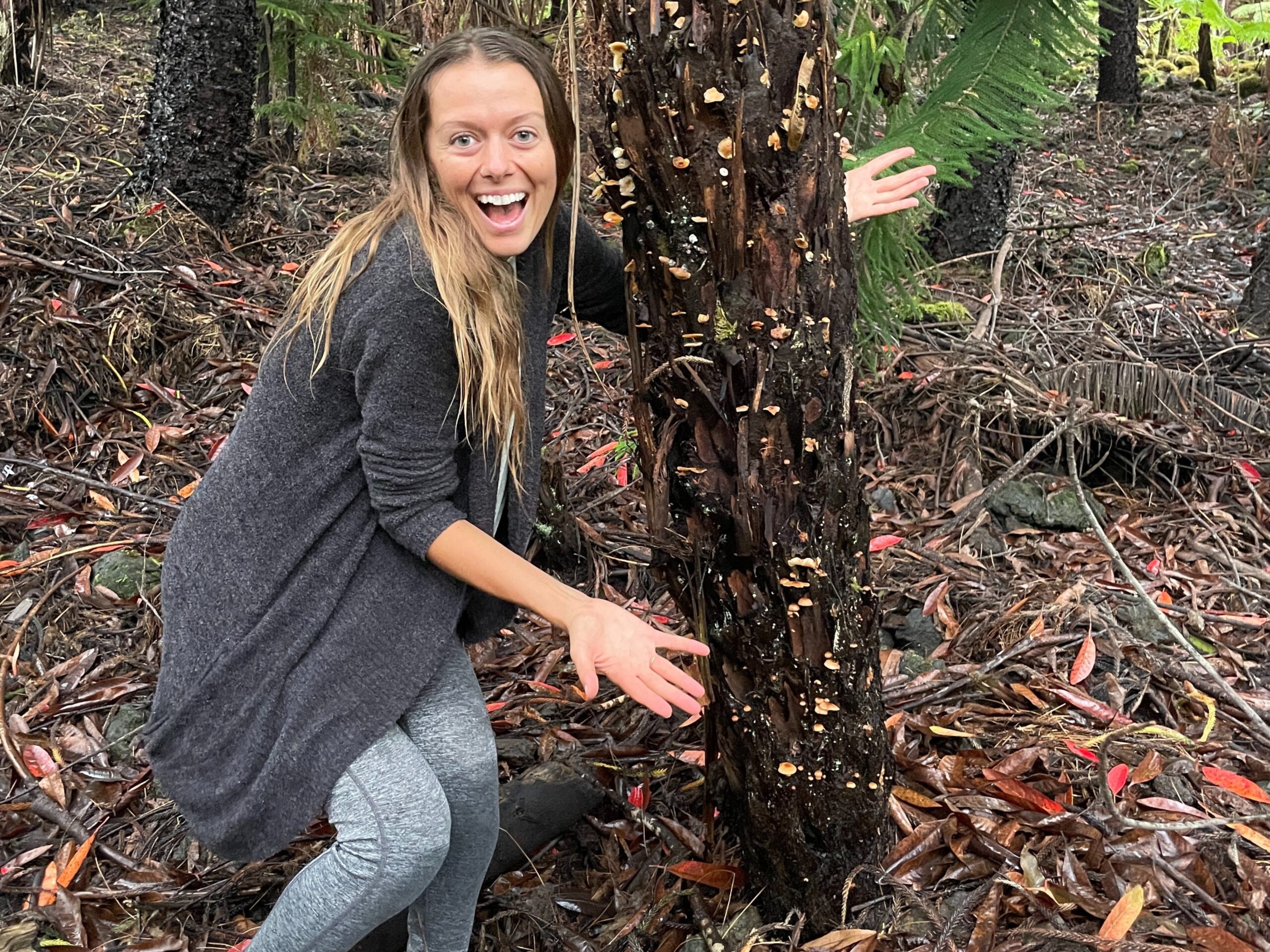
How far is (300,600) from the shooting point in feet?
6.27

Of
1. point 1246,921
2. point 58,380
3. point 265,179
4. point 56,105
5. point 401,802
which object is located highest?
point 56,105

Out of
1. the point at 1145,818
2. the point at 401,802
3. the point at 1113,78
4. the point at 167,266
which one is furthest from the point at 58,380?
the point at 1113,78

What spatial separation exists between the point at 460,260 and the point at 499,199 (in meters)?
→ 0.15

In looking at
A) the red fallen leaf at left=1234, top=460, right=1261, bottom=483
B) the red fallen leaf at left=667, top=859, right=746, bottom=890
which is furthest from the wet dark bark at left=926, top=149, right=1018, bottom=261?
the red fallen leaf at left=667, top=859, right=746, bottom=890

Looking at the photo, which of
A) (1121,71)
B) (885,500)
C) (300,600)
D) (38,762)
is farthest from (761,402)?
(1121,71)

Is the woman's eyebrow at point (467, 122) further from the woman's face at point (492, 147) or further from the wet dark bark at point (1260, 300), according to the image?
the wet dark bark at point (1260, 300)

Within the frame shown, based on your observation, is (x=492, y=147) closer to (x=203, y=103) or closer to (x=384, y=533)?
(x=384, y=533)

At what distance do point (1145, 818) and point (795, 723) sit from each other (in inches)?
35.1

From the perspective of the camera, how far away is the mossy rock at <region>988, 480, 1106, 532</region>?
11.5ft

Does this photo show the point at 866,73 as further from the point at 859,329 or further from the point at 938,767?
the point at 938,767

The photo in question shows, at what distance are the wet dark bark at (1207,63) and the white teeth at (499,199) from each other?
36.8 ft

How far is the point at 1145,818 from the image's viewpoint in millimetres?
2166

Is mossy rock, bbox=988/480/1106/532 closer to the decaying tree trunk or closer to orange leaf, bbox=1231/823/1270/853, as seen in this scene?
orange leaf, bbox=1231/823/1270/853

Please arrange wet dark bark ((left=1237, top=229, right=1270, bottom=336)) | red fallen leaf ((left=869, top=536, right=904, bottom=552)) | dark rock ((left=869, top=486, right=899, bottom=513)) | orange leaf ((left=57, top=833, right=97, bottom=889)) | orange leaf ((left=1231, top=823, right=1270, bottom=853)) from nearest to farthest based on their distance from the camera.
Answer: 1. orange leaf ((left=1231, top=823, right=1270, bottom=853))
2. orange leaf ((left=57, top=833, right=97, bottom=889))
3. red fallen leaf ((left=869, top=536, right=904, bottom=552))
4. dark rock ((left=869, top=486, right=899, bottom=513))
5. wet dark bark ((left=1237, top=229, right=1270, bottom=336))
